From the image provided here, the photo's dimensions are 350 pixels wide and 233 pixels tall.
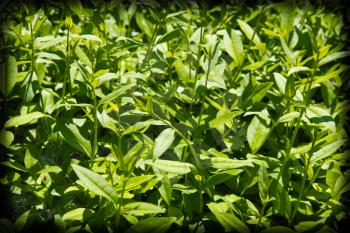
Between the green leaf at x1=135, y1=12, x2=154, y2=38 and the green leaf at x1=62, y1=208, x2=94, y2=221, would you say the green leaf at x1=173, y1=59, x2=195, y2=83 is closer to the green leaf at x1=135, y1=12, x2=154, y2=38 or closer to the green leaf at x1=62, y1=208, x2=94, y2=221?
the green leaf at x1=135, y1=12, x2=154, y2=38

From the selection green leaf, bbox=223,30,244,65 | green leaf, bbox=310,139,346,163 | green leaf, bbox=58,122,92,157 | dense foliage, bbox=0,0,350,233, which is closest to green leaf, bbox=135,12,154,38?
dense foliage, bbox=0,0,350,233

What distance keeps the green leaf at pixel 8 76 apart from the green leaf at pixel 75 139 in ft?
0.69

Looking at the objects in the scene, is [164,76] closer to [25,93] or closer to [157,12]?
[157,12]

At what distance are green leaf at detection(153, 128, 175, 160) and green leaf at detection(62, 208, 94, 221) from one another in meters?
0.23

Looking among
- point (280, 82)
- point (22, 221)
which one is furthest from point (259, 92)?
point (22, 221)

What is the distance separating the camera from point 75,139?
121 cm

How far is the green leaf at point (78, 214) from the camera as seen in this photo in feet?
3.54

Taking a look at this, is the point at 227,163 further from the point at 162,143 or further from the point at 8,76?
the point at 8,76

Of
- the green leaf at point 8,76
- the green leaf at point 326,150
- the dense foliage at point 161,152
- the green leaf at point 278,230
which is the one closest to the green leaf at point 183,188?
the dense foliage at point 161,152

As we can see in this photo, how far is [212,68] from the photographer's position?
4.86ft

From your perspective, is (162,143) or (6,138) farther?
(6,138)

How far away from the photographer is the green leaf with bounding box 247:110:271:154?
1318mm

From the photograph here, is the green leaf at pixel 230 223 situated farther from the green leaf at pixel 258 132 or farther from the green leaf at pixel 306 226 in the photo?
the green leaf at pixel 258 132

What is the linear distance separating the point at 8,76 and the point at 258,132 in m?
0.78
